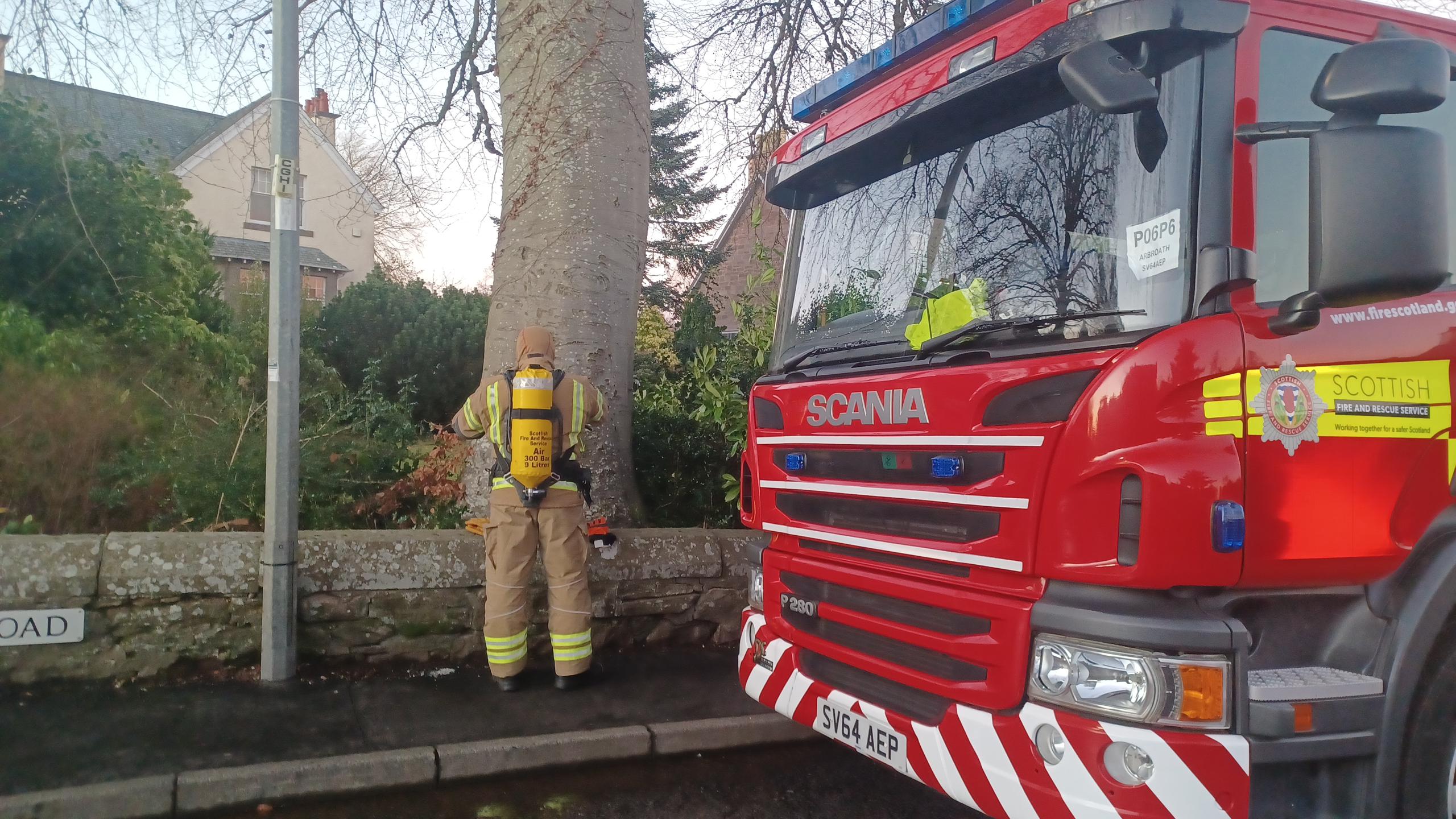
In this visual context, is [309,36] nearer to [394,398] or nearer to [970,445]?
[394,398]

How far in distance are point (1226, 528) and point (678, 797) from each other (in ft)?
8.06

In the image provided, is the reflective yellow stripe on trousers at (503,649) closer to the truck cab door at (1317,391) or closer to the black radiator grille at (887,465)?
the black radiator grille at (887,465)

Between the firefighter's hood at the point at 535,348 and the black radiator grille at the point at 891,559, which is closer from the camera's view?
the black radiator grille at the point at 891,559

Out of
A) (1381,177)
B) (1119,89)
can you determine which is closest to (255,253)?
(1119,89)

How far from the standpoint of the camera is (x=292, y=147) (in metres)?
4.57

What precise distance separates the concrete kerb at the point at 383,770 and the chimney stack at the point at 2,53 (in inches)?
187

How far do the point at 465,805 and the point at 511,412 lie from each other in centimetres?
181

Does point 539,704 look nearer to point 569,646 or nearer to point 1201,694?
point 569,646

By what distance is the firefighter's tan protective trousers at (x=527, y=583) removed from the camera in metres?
4.63

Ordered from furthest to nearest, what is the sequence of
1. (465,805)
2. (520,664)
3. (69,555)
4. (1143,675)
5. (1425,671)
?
(520,664) → (69,555) → (465,805) → (1425,671) → (1143,675)

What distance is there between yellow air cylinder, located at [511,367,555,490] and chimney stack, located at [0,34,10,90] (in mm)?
4062

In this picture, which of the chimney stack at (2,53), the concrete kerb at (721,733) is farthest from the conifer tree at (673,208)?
the concrete kerb at (721,733)

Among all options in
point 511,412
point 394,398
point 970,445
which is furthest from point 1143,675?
point 394,398

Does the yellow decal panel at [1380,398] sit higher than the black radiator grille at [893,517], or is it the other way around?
the yellow decal panel at [1380,398]
